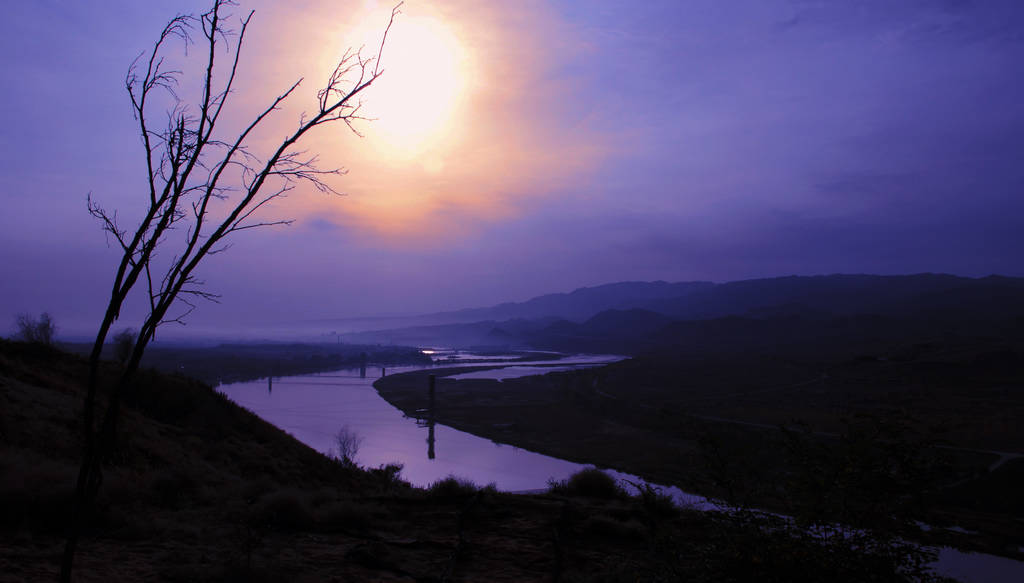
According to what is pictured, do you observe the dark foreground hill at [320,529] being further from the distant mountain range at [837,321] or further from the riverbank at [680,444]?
the distant mountain range at [837,321]

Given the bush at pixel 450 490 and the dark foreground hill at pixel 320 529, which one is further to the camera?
the bush at pixel 450 490

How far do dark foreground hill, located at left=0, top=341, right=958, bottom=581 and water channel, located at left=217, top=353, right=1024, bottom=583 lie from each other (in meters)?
3.47

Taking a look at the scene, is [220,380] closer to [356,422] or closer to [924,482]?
[356,422]

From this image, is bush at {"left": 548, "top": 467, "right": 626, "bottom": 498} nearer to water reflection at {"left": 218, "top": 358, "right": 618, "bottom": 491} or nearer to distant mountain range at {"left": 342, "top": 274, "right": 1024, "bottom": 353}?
water reflection at {"left": 218, "top": 358, "right": 618, "bottom": 491}

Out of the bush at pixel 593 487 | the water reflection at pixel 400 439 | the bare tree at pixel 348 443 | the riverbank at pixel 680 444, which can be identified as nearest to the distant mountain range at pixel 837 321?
the riverbank at pixel 680 444

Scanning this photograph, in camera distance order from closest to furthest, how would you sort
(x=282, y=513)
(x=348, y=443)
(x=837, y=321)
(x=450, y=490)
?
(x=282, y=513) → (x=450, y=490) → (x=348, y=443) → (x=837, y=321)

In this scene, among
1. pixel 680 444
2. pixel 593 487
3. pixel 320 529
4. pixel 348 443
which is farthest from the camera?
pixel 680 444

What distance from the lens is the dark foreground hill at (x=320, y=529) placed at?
438 centimetres

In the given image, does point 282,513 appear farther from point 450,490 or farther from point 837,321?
point 837,321

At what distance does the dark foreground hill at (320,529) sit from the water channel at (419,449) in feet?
11.4

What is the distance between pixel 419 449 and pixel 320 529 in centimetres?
2848

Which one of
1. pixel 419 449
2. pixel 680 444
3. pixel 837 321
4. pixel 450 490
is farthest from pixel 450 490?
pixel 837 321

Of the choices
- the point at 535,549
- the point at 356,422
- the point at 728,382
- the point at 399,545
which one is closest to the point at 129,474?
the point at 399,545

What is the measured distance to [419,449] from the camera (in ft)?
116
